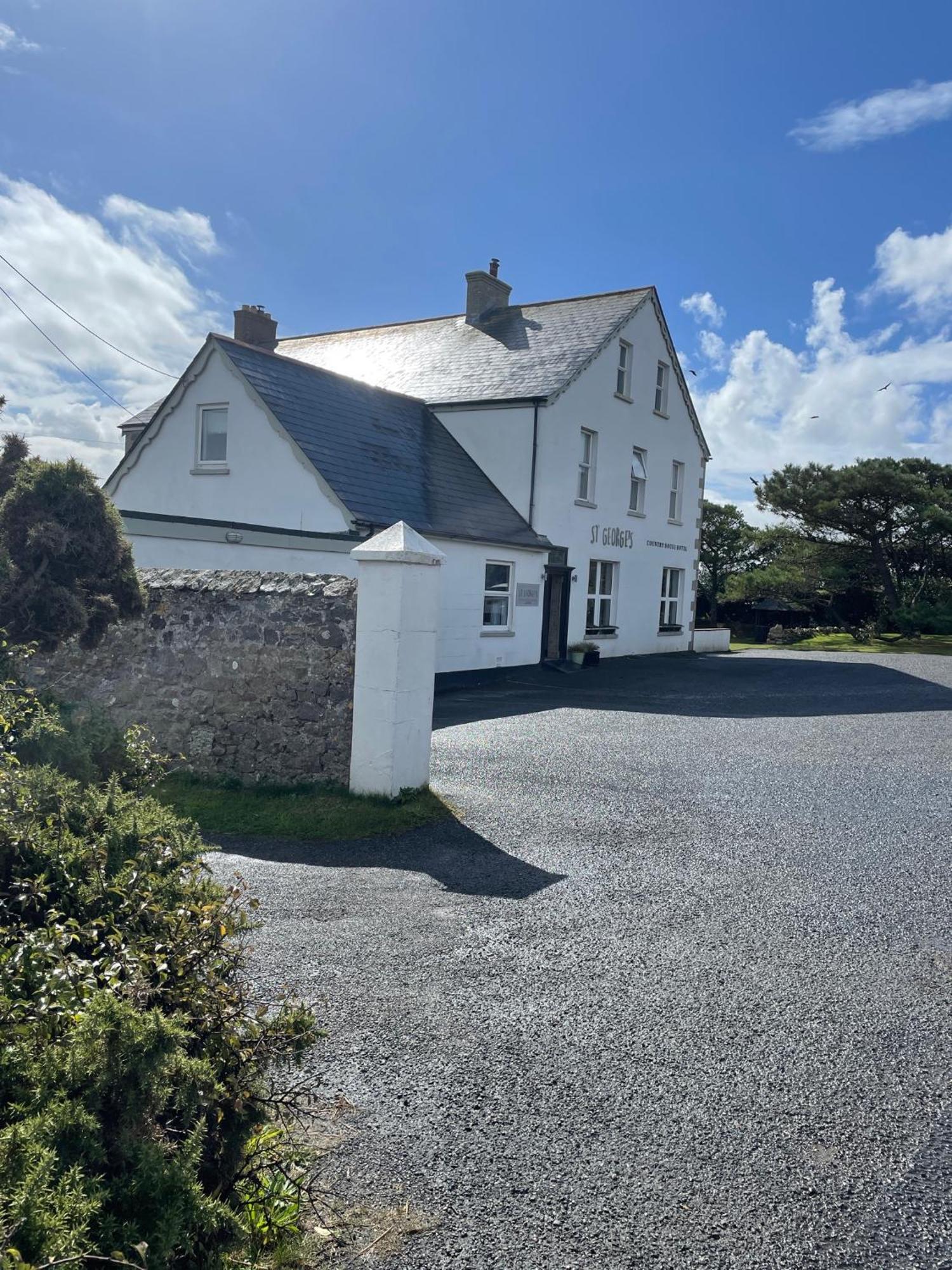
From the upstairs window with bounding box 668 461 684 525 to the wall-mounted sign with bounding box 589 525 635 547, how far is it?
3105 millimetres

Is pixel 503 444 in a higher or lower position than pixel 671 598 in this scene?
higher

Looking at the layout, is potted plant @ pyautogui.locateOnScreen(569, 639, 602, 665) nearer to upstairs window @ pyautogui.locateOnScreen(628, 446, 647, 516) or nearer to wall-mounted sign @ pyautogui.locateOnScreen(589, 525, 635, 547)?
wall-mounted sign @ pyautogui.locateOnScreen(589, 525, 635, 547)

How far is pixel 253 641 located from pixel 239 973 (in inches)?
173

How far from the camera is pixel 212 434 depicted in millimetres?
17797

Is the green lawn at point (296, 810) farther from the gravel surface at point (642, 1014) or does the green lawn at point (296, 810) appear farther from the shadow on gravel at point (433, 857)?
the gravel surface at point (642, 1014)

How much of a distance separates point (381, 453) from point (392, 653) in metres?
11.3

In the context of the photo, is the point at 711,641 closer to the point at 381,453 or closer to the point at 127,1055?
the point at 381,453

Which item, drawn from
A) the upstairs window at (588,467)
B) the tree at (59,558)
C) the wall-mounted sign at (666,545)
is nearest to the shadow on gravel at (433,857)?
the tree at (59,558)

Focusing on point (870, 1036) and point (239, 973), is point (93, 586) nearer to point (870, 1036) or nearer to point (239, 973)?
point (239, 973)

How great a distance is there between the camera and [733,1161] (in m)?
3.05

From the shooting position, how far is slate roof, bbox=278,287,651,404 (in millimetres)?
21438

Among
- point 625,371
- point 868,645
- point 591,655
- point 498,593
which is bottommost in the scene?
point 591,655

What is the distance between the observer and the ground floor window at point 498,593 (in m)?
18.9

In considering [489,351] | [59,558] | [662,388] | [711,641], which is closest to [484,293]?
[489,351]
